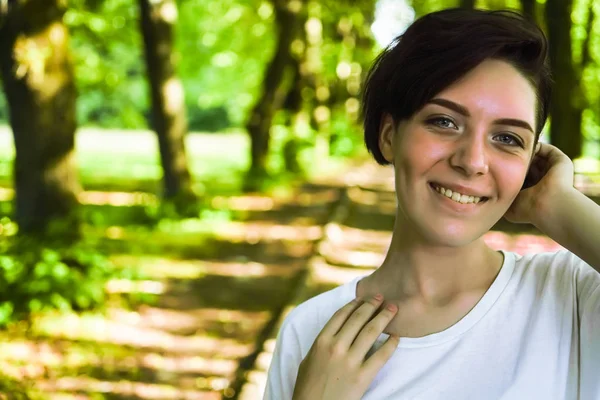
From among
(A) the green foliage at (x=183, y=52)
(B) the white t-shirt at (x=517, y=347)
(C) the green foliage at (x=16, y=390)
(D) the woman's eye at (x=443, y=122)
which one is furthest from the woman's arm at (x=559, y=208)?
(A) the green foliage at (x=183, y=52)

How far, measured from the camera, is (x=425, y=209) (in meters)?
2.01

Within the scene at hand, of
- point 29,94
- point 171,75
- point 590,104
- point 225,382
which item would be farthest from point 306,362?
point 590,104

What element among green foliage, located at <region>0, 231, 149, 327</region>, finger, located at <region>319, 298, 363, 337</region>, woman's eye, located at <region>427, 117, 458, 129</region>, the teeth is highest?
woman's eye, located at <region>427, 117, 458, 129</region>

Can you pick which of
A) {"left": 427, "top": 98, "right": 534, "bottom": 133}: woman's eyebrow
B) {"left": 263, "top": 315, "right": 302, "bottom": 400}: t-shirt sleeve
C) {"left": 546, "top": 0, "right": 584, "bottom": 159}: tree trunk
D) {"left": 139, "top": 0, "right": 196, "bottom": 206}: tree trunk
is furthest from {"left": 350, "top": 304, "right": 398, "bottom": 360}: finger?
{"left": 139, "top": 0, "right": 196, "bottom": 206}: tree trunk

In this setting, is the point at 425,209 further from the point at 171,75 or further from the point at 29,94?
the point at 171,75

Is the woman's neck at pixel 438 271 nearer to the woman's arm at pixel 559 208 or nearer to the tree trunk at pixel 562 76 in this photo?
the woman's arm at pixel 559 208

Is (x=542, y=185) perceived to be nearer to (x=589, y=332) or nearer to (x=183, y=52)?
(x=589, y=332)

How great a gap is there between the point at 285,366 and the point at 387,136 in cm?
72

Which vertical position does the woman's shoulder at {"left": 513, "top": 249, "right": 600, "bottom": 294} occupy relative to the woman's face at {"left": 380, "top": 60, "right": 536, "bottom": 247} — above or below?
below

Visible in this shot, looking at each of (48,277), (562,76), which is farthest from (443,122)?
(562,76)

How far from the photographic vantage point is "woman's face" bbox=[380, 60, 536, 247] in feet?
6.37

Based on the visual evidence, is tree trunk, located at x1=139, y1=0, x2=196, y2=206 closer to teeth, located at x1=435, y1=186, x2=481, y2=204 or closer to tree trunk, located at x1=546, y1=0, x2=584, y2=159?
tree trunk, located at x1=546, y1=0, x2=584, y2=159

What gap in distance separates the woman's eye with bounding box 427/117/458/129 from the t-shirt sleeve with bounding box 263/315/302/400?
71 cm

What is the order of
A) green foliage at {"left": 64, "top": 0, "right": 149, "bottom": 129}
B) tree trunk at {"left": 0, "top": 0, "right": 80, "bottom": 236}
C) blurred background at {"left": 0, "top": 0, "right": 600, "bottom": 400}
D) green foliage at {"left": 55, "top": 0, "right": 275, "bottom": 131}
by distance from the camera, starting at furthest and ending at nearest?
green foliage at {"left": 55, "top": 0, "right": 275, "bottom": 131}
green foliage at {"left": 64, "top": 0, "right": 149, "bottom": 129}
tree trunk at {"left": 0, "top": 0, "right": 80, "bottom": 236}
blurred background at {"left": 0, "top": 0, "right": 600, "bottom": 400}
